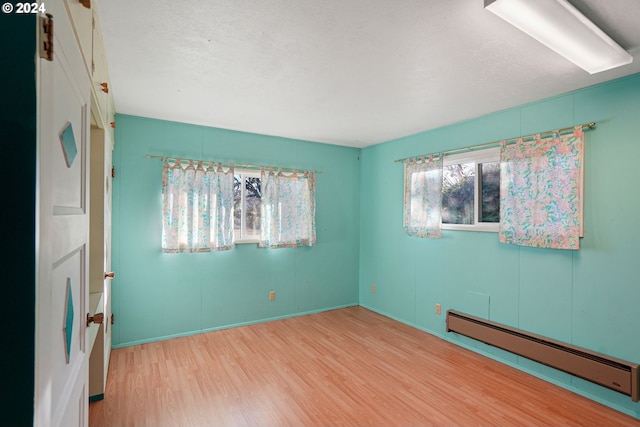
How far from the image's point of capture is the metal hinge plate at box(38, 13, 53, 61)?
0.65m

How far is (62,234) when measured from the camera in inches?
32.3

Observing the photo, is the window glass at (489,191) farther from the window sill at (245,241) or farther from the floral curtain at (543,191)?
the window sill at (245,241)

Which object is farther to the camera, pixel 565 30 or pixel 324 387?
pixel 324 387

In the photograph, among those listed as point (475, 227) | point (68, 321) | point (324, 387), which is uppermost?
point (475, 227)

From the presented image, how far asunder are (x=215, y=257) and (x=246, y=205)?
759mm

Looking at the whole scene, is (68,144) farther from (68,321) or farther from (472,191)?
(472,191)

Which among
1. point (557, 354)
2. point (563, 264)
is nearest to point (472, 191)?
point (563, 264)

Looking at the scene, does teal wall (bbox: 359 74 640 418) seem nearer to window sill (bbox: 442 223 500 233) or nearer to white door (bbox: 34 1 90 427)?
window sill (bbox: 442 223 500 233)

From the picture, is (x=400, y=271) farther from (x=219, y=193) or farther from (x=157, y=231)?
(x=157, y=231)

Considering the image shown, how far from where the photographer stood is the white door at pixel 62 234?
2.17 feet

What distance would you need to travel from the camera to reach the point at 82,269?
1.11 metres

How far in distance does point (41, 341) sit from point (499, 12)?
2036 millimetres

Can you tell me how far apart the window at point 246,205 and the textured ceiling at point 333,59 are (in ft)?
3.09

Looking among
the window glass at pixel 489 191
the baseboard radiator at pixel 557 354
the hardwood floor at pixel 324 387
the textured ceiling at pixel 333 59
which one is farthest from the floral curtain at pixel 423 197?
the hardwood floor at pixel 324 387
